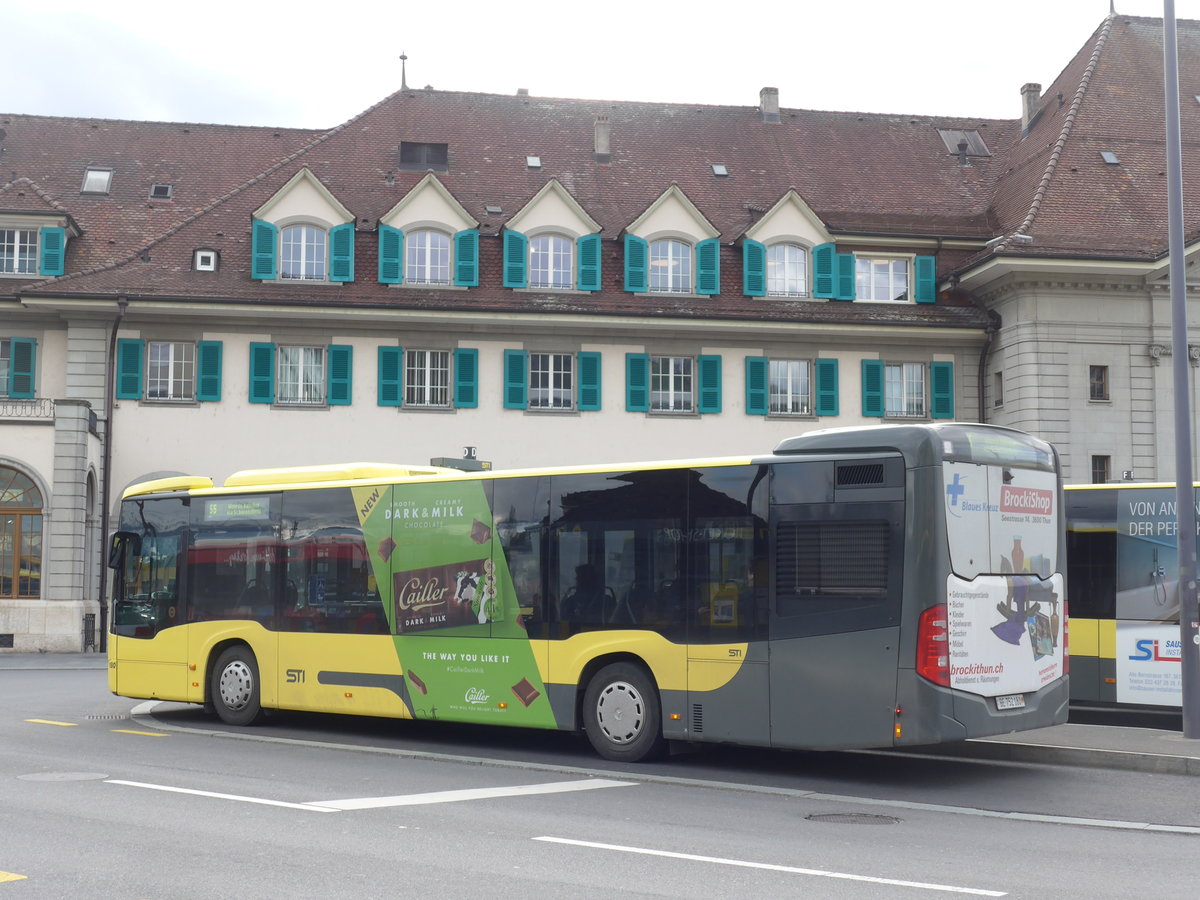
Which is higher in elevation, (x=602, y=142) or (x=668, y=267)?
(x=602, y=142)

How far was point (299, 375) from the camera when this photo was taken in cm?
3516

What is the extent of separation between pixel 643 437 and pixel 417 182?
896 cm

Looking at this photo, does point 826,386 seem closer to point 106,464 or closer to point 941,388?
point 941,388

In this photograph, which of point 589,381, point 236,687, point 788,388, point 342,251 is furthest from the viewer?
point 788,388

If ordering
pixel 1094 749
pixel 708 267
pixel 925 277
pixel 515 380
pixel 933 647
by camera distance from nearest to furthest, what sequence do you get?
pixel 933 647 < pixel 1094 749 < pixel 515 380 < pixel 708 267 < pixel 925 277

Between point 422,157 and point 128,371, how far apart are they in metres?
9.83

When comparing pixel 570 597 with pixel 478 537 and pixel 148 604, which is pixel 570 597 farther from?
pixel 148 604

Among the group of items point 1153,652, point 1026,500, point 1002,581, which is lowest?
point 1153,652

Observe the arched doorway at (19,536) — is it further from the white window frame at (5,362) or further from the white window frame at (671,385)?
the white window frame at (671,385)

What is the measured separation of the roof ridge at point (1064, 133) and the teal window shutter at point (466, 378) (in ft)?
42.3

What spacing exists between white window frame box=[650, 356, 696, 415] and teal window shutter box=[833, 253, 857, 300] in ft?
Result: 13.8

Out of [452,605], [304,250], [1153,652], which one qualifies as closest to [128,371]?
[304,250]

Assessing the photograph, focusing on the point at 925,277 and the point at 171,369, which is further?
the point at 925,277

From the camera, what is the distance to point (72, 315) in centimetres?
3462
